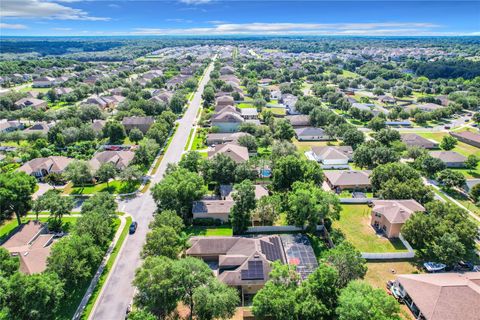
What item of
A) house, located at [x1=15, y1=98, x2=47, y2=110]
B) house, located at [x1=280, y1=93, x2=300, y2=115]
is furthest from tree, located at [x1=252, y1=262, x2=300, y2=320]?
house, located at [x1=15, y1=98, x2=47, y2=110]

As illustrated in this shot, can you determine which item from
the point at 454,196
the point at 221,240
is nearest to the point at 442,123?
the point at 454,196

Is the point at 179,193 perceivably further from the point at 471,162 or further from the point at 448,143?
the point at 448,143

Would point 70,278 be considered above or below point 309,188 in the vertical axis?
below

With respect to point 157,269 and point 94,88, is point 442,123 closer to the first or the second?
point 157,269

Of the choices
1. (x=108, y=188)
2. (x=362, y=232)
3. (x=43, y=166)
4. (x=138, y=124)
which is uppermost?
(x=138, y=124)

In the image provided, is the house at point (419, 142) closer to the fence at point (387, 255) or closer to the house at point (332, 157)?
the house at point (332, 157)

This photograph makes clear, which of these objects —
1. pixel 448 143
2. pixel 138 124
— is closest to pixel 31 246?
pixel 138 124

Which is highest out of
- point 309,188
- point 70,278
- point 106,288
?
point 309,188
